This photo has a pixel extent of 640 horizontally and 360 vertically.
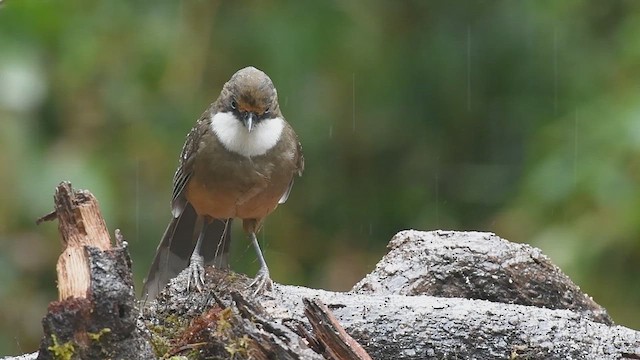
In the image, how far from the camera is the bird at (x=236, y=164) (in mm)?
4402

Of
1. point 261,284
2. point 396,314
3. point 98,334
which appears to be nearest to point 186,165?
point 261,284

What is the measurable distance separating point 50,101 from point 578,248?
9.84 ft

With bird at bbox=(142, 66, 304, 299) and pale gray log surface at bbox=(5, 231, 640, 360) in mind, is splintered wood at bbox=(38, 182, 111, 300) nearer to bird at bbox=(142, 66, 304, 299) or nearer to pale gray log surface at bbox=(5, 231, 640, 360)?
pale gray log surface at bbox=(5, 231, 640, 360)

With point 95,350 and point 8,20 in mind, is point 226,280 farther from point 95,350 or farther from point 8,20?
point 8,20

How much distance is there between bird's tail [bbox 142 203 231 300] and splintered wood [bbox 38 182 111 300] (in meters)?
1.74

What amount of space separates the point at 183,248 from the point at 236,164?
595mm

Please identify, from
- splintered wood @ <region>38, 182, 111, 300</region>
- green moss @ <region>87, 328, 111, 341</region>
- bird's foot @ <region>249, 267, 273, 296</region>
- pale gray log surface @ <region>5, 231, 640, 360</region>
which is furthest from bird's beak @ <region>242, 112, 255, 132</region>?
green moss @ <region>87, 328, 111, 341</region>

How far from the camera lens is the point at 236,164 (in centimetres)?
441

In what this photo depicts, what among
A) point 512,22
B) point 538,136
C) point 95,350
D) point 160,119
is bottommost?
point 95,350

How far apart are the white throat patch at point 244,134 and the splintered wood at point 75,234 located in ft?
5.29

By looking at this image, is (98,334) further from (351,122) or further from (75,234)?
(351,122)

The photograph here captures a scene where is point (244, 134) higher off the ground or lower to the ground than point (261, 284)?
higher

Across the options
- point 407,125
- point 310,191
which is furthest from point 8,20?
point 407,125

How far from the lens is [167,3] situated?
620 cm
